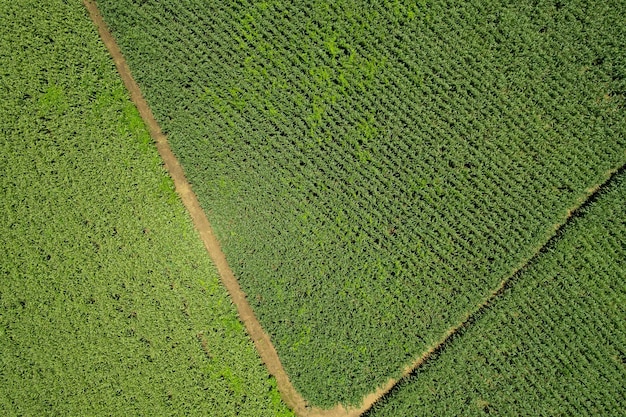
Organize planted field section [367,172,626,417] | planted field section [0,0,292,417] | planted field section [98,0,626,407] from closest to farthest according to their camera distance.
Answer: planted field section [367,172,626,417], planted field section [98,0,626,407], planted field section [0,0,292,417]

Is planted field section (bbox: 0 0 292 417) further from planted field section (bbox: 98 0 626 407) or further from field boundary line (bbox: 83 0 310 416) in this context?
planted field section (bbox: 98 0 626 407)

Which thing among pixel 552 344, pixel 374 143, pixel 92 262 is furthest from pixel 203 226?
pixel 552 344

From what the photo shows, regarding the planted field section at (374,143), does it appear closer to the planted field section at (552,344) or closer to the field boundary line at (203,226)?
the field boundary line at (203,226)

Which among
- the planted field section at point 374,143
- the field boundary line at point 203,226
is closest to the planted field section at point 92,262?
the field boundary line at point 203,226

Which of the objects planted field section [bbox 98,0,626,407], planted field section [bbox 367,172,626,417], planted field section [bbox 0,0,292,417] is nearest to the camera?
planted field section [bbox 367,172,626,417]

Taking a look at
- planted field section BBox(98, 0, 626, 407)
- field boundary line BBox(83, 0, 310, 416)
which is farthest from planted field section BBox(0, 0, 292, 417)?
planted field section BBox(98, 0, 626, 407)

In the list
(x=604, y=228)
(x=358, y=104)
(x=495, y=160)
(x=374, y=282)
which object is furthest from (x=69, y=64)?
(x=604, y=228)
